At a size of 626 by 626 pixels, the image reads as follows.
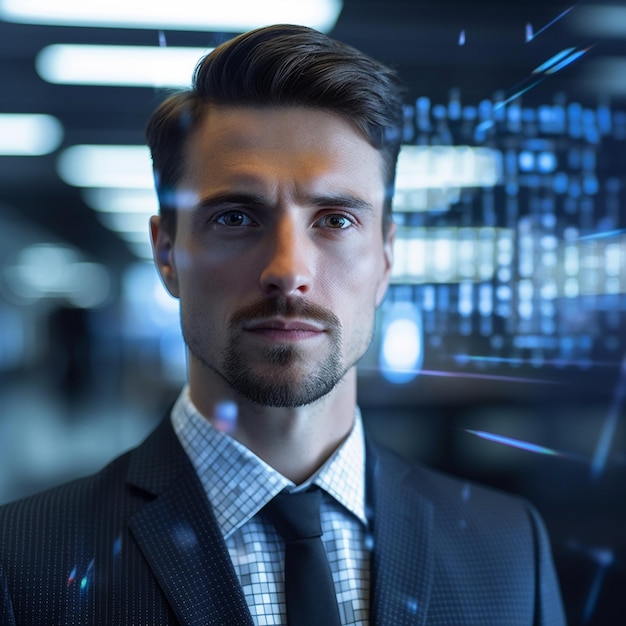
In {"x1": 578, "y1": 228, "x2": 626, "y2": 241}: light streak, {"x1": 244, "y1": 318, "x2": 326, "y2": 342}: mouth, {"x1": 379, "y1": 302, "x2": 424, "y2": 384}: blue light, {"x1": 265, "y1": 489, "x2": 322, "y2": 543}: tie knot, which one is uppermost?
{"x1": 578, "y1": 228, "x2": 626, "y2": 241}: light streak

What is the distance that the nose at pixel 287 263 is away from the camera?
0.97m

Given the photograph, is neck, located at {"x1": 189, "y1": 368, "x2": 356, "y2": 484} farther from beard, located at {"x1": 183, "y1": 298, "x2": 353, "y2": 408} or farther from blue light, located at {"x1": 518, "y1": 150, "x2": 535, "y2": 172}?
blue light, located at {"x1": 518, "y1": 150, "x2": 535, "y2": 172}

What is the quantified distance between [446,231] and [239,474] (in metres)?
0.77

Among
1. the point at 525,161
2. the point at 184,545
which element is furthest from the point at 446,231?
the point at 184,545

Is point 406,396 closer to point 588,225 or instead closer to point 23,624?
point 588,225

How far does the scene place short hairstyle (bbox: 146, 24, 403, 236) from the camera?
1.05 meters

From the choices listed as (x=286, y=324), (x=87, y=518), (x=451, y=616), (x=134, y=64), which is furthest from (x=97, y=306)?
(x=451, y=616)

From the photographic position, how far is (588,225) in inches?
61.5

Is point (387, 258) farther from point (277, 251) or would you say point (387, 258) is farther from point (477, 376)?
point (477, 376)

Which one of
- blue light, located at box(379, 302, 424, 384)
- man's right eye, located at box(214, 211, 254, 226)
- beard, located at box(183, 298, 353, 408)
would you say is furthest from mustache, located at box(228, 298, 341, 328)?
blue light, located at box(379, 302, 424, 384)

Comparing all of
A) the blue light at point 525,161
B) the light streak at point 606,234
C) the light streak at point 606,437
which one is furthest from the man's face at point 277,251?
the light streak at point 606,437

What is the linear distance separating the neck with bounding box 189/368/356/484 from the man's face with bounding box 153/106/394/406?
0.05 metres

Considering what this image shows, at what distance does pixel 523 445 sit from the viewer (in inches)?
64.9

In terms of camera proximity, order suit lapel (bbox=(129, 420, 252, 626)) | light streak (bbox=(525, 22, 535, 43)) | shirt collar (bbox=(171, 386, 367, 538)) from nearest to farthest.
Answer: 1. suit lapel (bbox=(129, 420, 252, 626))
2. shirt collar (bbox=(171, 386, 367, 538))
3. light streak (bbox=(525, 22, 535, 43))
